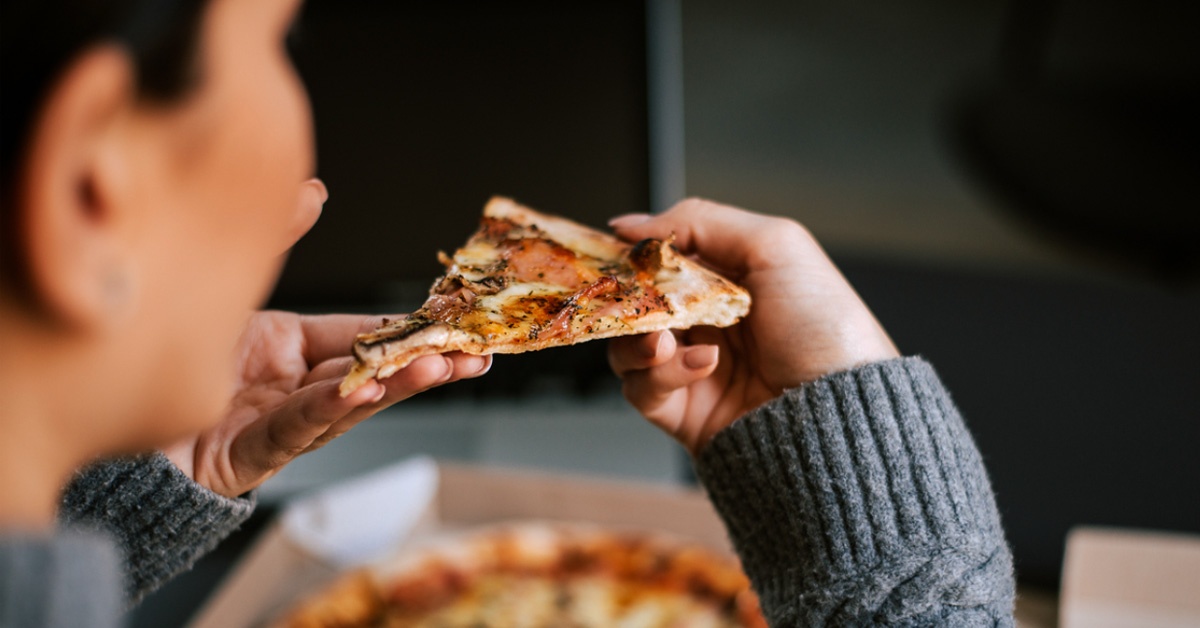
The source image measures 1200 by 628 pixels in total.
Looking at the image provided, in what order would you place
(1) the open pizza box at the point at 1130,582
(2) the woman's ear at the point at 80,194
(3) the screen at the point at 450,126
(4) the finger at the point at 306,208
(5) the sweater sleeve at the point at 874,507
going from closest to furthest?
(2) the woman's ear at the point at 80,194 < (4) the finger at the point at 306,208 < (5) the sweater sleeve at the point at 874,507 < (1) the open pizza box at the point at 1130,582 < (3) the screen at the point at 450,126

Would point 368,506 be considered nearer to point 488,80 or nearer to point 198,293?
point 488,80

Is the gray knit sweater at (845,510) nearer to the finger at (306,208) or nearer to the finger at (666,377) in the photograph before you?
the finger at (666,377)

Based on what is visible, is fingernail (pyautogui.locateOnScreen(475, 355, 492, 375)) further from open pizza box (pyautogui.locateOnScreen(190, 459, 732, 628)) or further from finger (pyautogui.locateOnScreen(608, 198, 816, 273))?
open pizza box (pyautogui.locateOnScreen(190, 459, 732, 628))

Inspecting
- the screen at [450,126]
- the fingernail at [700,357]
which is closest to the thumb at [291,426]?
the fingernail at [700,357]

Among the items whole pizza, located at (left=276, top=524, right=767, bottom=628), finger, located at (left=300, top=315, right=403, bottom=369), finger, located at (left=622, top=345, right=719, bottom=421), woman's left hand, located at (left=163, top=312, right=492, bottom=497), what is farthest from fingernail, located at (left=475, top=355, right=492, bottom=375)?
whole pizza, located at (left=276, top=524, right=767, bottom=628)

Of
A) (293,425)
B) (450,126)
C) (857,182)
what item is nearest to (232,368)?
(293,425)

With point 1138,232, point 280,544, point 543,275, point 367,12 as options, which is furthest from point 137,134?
point 1138,232
